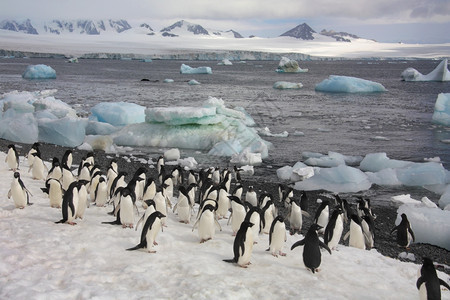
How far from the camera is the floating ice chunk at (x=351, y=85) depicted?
41822 millimetres

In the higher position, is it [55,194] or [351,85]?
[351,85]

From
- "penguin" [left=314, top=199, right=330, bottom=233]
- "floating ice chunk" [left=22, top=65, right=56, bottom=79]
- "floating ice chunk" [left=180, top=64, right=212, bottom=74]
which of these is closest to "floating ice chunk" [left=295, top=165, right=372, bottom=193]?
"penguin" [left=314, top=199, right=330, bottom=233]

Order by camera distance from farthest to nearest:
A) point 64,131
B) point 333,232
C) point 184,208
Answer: point 64,131, point 184,208, point 333,232

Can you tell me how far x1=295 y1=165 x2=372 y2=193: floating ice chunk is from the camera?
1191 cm

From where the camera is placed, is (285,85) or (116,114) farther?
(285,85)

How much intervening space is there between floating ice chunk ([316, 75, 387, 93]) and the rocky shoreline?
3107cm

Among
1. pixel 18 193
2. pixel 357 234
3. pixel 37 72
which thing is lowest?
pixel 357 234

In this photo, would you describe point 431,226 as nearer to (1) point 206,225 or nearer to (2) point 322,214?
(2) point 322,214

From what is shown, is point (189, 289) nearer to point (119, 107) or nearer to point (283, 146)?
point (283, 146)

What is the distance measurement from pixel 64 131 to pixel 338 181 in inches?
398

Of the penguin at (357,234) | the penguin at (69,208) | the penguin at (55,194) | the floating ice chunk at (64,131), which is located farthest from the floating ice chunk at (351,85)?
the penguin at (69,208)

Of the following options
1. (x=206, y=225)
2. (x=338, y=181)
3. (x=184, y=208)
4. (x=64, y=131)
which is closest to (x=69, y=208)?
(x=184, y=208)

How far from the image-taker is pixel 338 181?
1201cm

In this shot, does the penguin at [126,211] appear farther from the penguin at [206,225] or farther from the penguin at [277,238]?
the penguin at [277,238]
